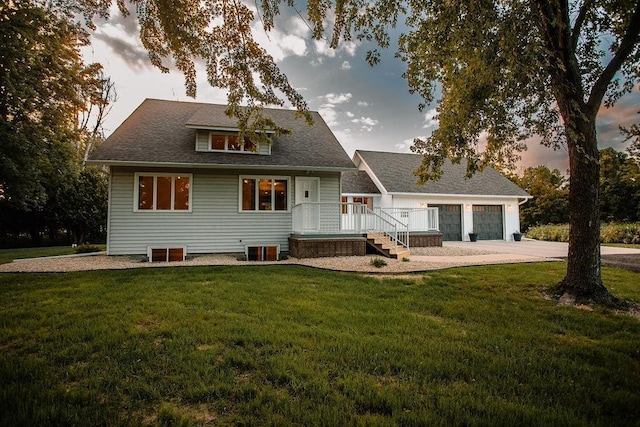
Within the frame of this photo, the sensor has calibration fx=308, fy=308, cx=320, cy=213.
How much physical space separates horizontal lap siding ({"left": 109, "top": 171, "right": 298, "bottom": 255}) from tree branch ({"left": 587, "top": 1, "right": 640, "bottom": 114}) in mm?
9082

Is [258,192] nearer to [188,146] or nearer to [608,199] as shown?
[188,146]

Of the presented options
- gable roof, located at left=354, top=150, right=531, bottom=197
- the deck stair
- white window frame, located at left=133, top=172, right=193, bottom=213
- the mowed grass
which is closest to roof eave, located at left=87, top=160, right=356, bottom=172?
white window frame, located at left=133, top=172, right=193, bottom=213

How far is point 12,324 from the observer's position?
3893mm

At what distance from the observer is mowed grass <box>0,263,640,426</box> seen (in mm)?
2209

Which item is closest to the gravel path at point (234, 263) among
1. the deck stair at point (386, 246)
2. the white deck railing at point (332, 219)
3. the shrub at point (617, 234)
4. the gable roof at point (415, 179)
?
the deck stair at point (386, 246)

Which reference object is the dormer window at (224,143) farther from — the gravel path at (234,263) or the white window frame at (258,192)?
the gravel path at (234,263)

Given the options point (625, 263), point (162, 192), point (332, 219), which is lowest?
point (625, 263)

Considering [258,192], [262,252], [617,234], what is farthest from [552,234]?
[258,192]

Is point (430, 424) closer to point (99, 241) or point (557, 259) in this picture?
point (557, 259)

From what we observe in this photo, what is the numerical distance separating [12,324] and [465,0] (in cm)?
736

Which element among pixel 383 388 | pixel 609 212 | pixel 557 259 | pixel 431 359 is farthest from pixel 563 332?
pixel 609 212

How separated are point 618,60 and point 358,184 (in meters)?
13.5

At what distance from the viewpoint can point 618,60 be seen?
17.8 feet

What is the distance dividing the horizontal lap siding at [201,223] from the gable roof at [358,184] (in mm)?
6380
